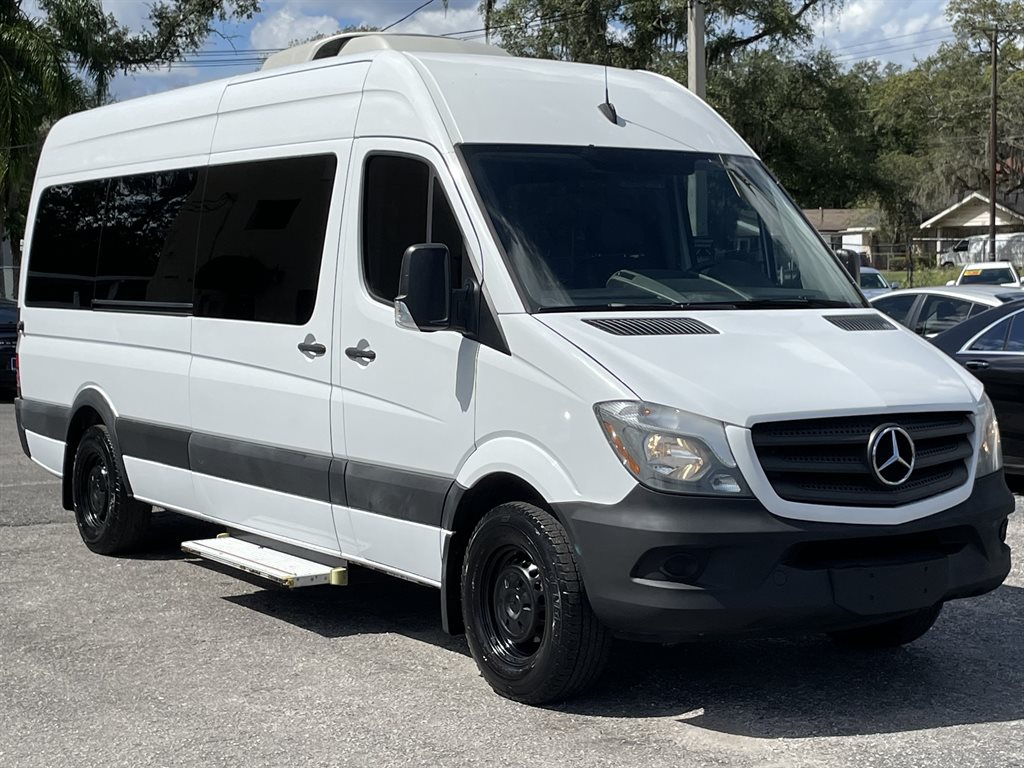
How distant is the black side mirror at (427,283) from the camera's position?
234 inches

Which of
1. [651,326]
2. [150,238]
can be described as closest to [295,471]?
[651,326]

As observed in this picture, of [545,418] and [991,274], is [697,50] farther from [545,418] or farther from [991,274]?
[991,274]

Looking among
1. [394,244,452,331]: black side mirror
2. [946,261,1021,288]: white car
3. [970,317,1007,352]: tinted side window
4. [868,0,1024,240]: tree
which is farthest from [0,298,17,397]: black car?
[868,0,1024,240]: tree

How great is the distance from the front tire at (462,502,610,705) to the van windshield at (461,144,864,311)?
35.4 inches

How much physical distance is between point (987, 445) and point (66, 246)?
622 centimetres

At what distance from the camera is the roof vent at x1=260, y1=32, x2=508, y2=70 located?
7.87 metres

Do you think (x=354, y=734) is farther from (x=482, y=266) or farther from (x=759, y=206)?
(x=759, y=206)

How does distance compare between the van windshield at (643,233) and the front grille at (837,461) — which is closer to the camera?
the front grille at (837,461)

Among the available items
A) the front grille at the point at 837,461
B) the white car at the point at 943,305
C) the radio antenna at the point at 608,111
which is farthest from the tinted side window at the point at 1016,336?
the front grille at the point at 837,461

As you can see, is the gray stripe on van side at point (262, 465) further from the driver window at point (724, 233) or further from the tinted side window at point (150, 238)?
the driver window at point (724, 233)

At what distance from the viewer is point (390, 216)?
6.65 meters

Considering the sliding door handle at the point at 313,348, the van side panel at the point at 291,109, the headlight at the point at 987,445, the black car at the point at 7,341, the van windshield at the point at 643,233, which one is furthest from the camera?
the black car at the point at 7,341

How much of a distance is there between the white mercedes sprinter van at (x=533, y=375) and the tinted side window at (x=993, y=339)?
471 cm

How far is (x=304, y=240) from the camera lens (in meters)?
7.20
